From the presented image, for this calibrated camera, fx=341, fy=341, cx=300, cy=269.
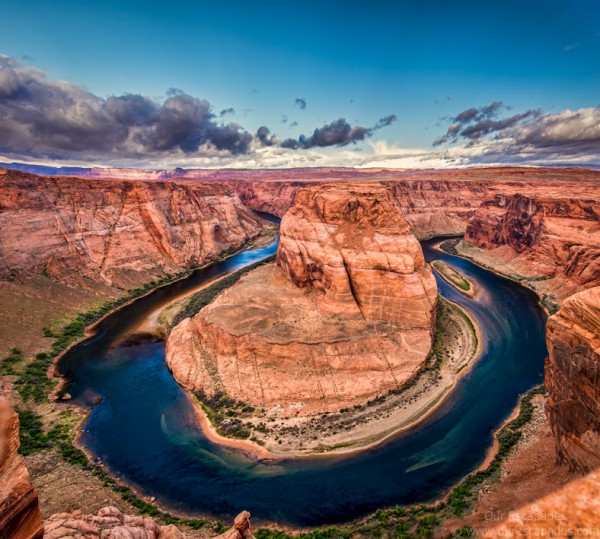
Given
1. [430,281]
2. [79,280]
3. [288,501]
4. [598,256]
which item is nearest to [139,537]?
[288,501]

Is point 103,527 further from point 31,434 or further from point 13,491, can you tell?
point 31,434

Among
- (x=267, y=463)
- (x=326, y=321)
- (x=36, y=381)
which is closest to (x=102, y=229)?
(x=36, y=381)

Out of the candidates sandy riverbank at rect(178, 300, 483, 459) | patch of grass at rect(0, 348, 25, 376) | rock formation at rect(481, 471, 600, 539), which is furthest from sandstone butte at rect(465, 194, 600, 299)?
patch of grass at rect(0, 348, 25, 376)

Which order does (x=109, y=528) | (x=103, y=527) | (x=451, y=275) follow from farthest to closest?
1. (x=451, y=275)
2. (x=103, y=527)
3. (x=109, y=528)

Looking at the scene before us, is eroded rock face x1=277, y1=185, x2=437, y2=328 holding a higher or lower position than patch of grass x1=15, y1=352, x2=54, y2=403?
higher

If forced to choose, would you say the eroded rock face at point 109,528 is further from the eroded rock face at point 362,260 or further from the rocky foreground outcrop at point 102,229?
the rocky foreground outcrop at point 102,229

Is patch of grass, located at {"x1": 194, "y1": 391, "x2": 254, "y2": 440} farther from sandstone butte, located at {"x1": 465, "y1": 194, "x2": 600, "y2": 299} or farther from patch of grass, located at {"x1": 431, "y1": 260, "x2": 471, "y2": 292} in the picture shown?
sandstone butte, located at {"x1": 465, "y1": 194, "x2": 600, "y2": 299}
